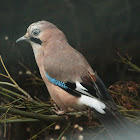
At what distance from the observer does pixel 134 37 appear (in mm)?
1168

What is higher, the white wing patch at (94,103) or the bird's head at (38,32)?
the bird's head at (38,32)

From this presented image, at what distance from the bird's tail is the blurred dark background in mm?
254

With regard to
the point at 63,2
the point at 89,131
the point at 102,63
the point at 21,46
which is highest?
the point at 63,2

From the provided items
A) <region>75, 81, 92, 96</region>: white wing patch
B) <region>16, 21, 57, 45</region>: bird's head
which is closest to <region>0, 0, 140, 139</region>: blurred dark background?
<region>16, 21, 57, 45</region>: bird's head

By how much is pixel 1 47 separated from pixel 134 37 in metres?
0.55

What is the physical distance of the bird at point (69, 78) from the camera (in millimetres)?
860

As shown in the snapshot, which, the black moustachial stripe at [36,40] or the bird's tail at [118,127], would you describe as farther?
the black moustachial stripe at [36,40]

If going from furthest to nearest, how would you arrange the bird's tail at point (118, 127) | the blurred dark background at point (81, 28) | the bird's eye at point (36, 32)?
the blurred dark background at point (81, 28), the bird's eye at point (36, 32), the bird's tail at point (118, 127)

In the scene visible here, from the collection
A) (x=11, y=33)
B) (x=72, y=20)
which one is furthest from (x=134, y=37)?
(x=11, y=33)

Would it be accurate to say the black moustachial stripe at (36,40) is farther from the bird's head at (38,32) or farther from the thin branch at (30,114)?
the thin branch at (30,114)

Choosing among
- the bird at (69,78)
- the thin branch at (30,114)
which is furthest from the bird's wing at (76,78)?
the thin branch at (30,114)

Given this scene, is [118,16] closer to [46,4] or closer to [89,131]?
[46,4]

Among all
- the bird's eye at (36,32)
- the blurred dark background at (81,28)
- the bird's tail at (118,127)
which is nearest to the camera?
the bird's tail at (118,127)

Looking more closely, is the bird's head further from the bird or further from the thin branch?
the thin branch
